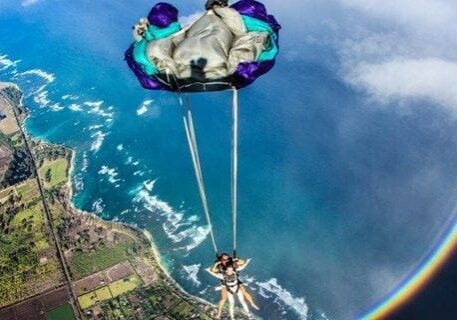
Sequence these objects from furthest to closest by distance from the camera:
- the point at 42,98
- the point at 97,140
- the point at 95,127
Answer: the point at 42,98
the point at 95,127
the point at 97,140

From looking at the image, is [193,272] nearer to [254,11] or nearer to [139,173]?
[139,173]

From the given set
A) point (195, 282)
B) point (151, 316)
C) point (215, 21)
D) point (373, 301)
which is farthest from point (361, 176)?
point (215, 21)

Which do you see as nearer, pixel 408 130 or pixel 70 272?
pixel 70 272

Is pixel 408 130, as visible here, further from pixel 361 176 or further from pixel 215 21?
pixel 215 21

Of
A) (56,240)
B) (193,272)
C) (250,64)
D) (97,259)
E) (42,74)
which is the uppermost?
(250,64)

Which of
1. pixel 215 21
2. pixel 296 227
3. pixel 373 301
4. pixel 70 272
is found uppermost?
pixel 215 21

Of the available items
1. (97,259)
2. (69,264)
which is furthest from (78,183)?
(97,259)

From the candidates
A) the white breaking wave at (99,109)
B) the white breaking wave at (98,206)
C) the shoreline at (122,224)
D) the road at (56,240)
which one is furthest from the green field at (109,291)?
the white breaking wave at (99,109)
